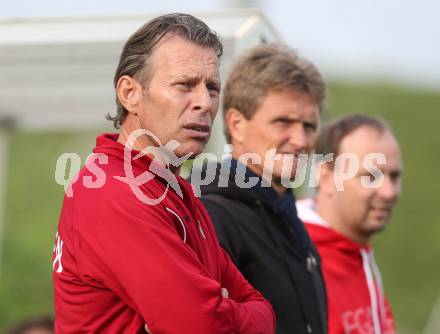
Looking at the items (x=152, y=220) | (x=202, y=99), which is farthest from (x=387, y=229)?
(x=152, y=220)

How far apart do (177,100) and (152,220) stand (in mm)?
346

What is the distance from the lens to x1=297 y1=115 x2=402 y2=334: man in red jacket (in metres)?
4.38

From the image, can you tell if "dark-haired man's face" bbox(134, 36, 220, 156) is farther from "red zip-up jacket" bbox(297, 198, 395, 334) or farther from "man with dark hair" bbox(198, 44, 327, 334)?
"red zip-up jacket" bbox(297, 198, 395, 334)

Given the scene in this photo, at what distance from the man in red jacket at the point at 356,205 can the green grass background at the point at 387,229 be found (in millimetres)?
5789

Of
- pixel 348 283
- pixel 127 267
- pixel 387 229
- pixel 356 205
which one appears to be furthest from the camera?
pixel 387 229

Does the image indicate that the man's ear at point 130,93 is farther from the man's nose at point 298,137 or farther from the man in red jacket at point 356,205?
the man in red jacket at point 356,205

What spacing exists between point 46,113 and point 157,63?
160 inches

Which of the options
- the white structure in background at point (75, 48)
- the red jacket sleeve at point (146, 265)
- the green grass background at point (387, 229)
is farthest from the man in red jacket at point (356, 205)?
the green grass background at point (387, 229)

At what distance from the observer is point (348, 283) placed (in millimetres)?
4344

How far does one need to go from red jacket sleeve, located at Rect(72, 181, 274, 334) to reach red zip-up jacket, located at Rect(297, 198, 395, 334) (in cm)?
183

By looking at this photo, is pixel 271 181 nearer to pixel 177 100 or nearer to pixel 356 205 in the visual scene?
pixel 177 100

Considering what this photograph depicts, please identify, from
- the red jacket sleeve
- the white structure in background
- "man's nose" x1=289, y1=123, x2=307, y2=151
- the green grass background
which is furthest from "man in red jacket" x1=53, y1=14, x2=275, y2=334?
the green grass background

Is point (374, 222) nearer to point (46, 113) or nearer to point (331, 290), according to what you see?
point (331, 290)

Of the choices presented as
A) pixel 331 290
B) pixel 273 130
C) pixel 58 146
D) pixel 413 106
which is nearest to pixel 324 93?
pixel 273 130
